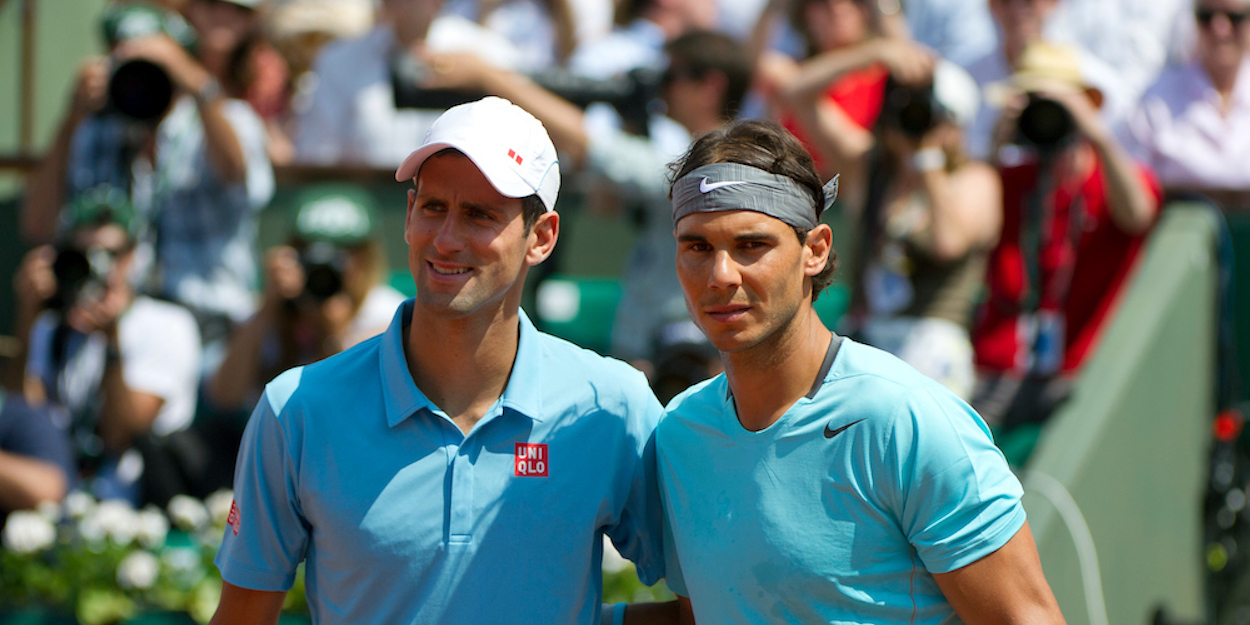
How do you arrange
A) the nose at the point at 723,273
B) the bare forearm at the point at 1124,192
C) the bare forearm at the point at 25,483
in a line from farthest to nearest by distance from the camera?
the bare forearm at the point at 25,483 < the bare forearm at the point at 1124,192 < the nose at the point at 723,273

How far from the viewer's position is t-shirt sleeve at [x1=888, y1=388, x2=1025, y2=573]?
7.06 ft

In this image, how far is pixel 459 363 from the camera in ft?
8.17

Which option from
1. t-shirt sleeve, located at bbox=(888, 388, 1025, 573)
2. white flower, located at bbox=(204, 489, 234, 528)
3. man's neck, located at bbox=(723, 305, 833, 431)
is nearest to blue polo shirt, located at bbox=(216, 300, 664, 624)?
man's neck, located at bbox=(723, 305, 833, 431)

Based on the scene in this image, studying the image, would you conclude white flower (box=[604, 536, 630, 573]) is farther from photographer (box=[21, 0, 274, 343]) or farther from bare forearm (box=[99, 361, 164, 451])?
photographer (box=[21, 0, 274, 343])

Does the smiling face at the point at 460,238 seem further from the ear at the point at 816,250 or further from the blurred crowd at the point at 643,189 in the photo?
the blurred crowd at the point at 643,189

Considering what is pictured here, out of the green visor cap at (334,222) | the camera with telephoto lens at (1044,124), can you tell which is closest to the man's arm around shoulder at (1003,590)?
the camera with telephoto lens at (1044,124)

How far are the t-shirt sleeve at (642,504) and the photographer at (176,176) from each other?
392cm

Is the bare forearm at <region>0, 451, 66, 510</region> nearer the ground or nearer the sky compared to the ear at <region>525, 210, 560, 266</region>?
nearer the ground

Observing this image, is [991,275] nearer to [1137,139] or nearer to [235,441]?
[1137,139]

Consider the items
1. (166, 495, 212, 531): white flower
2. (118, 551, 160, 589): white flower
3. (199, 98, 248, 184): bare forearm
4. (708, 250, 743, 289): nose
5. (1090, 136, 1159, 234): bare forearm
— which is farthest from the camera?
(199, 98, 248, 184): bare forearm

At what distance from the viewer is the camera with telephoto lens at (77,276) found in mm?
5422

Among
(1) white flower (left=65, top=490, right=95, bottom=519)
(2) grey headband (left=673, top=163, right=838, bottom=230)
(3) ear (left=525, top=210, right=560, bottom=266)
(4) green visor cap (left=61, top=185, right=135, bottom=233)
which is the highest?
(2) grey headband (left=673, top=163, right=838, bottom=230)

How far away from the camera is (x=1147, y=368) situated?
16.8 ft

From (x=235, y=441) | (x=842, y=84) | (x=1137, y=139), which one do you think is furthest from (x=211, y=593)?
(x=1137, y=139)
